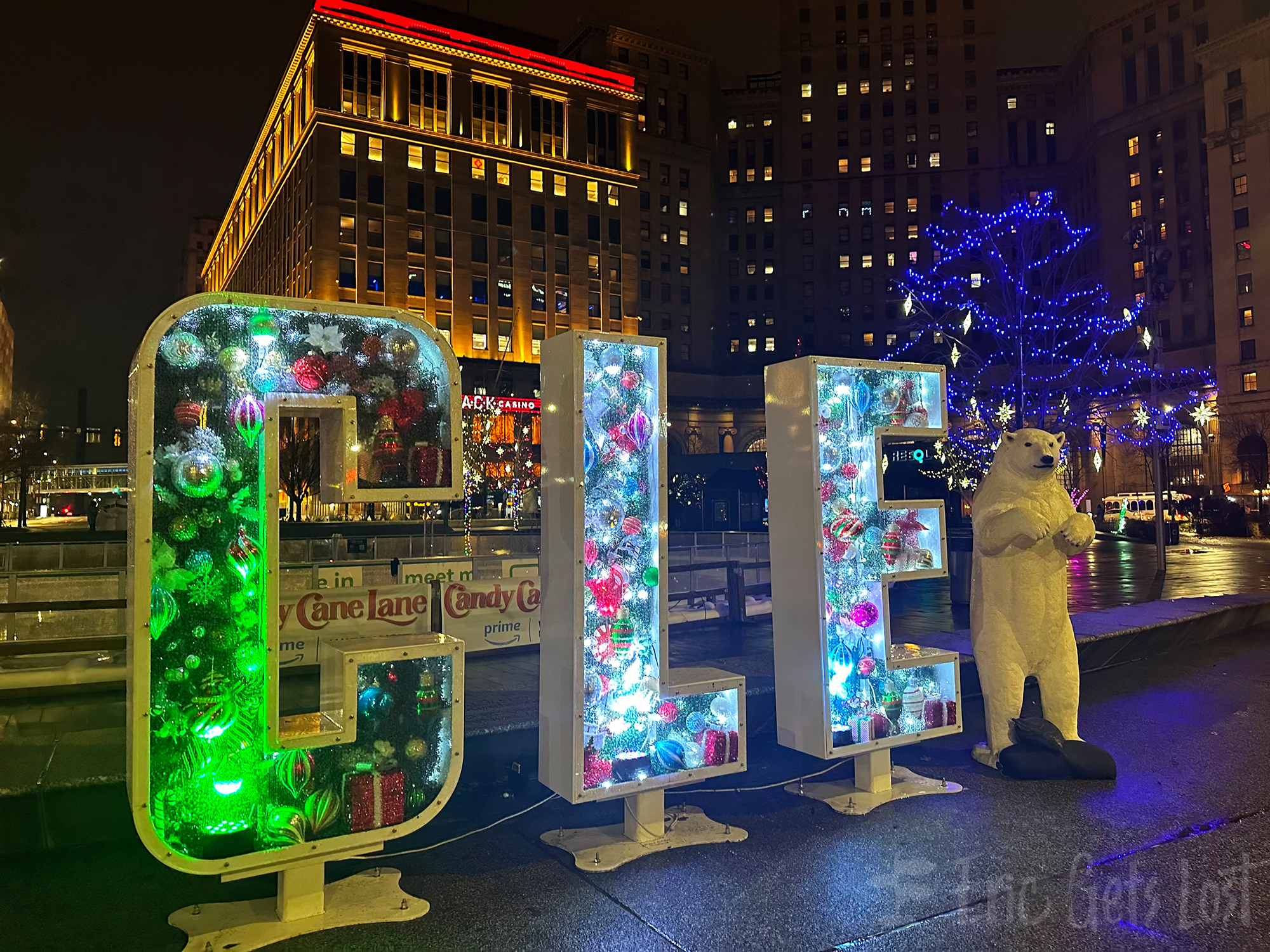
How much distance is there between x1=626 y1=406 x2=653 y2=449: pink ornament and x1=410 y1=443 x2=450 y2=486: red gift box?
120 centimetres

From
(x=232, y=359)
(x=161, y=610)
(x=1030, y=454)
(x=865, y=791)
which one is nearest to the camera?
(x=161, y=610)

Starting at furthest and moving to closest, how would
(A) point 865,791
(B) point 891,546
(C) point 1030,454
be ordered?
(C) point 1030,454 < (B) point 891,546 < (A) point 865,791

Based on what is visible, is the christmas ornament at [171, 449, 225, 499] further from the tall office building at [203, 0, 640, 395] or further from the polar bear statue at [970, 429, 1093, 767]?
the tall office building at [203, 0, 640, 395]

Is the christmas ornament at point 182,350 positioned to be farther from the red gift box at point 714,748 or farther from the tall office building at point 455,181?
the tall office building at point 455,181

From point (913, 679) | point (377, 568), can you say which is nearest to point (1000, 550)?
point (913, 679)

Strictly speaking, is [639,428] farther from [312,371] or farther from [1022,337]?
[1022,337]

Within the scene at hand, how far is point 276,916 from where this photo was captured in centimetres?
421

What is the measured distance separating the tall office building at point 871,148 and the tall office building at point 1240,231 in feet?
77.6

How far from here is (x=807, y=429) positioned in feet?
19.3

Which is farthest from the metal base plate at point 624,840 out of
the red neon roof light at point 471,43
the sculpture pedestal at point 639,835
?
the red neon roof light at point 471,43

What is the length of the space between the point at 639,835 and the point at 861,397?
3.24 meters

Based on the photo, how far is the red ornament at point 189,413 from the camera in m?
4.01

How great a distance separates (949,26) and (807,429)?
99867 mm

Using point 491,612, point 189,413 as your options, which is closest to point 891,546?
point 189,413
